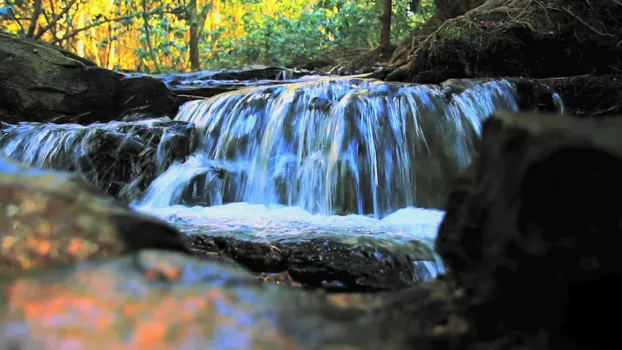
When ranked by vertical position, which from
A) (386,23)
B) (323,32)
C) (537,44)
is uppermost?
(323,32)

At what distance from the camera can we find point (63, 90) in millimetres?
6340

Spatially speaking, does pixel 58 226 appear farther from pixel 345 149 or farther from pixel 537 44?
pixel 537 44

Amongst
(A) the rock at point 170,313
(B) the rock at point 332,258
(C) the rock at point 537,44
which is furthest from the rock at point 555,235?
(C) the rock at point 537,44

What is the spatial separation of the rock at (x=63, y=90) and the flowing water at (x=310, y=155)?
1.15 m

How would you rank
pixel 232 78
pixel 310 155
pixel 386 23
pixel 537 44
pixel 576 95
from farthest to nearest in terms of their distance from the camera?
pixel 386 23 → pixel 232 78 → pixel 537 44 → pixel 576 95 → pixel 310 155

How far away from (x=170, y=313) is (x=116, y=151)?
13.3ft

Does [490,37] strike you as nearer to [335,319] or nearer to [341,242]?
[341,242]

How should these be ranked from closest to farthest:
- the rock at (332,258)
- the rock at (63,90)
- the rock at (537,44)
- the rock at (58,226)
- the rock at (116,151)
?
1. the rock at (58,226)
2. the rock at (332,258)
3. the rock at (116,151)
4. the rock at (537,44)
5. the rock at (63,90)

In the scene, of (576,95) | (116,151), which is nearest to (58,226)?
(116,151)

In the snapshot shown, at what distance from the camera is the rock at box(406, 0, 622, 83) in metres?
5.50

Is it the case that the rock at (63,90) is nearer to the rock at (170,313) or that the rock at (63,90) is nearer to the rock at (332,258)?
the rock at (332,258)

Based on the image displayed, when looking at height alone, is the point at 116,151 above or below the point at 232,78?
below

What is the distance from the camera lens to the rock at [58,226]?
1.18 meters

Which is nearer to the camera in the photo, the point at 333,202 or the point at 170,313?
the point at 170,313
